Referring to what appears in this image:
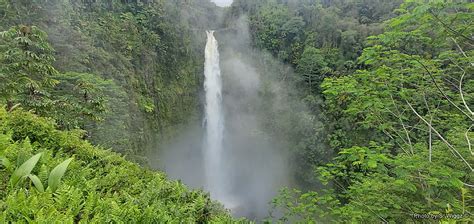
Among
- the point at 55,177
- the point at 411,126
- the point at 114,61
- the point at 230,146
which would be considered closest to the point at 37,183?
the point at 55,177

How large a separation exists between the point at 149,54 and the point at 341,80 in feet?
50.1

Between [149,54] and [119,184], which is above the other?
[149,54]

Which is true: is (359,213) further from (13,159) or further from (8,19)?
(8,19)

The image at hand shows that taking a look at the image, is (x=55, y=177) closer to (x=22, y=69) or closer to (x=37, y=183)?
(x=37, y=183)

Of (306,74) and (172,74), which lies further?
(306,74)

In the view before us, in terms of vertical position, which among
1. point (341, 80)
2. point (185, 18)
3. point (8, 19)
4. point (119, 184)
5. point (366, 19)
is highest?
point (366, 19)

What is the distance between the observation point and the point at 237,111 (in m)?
24.8

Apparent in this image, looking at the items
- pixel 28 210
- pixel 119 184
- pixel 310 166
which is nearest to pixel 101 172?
pixel 119 184

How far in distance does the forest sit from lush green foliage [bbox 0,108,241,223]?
0.01 m

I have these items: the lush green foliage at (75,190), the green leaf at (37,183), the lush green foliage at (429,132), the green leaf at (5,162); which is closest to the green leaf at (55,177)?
the lush green foliage at (75,190)

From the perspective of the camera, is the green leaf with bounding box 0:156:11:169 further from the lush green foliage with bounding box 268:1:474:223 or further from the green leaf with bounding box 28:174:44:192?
the lush green foliage with bounding box 268:1:474:223

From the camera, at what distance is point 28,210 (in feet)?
5.26

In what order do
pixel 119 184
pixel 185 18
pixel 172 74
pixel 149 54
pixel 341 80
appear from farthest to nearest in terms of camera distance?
pixel 185 18 < pixel 172 74 < pixel 149 54 < pixel 341 80 < pixel 119 184

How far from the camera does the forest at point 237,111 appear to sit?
288 centimetres
